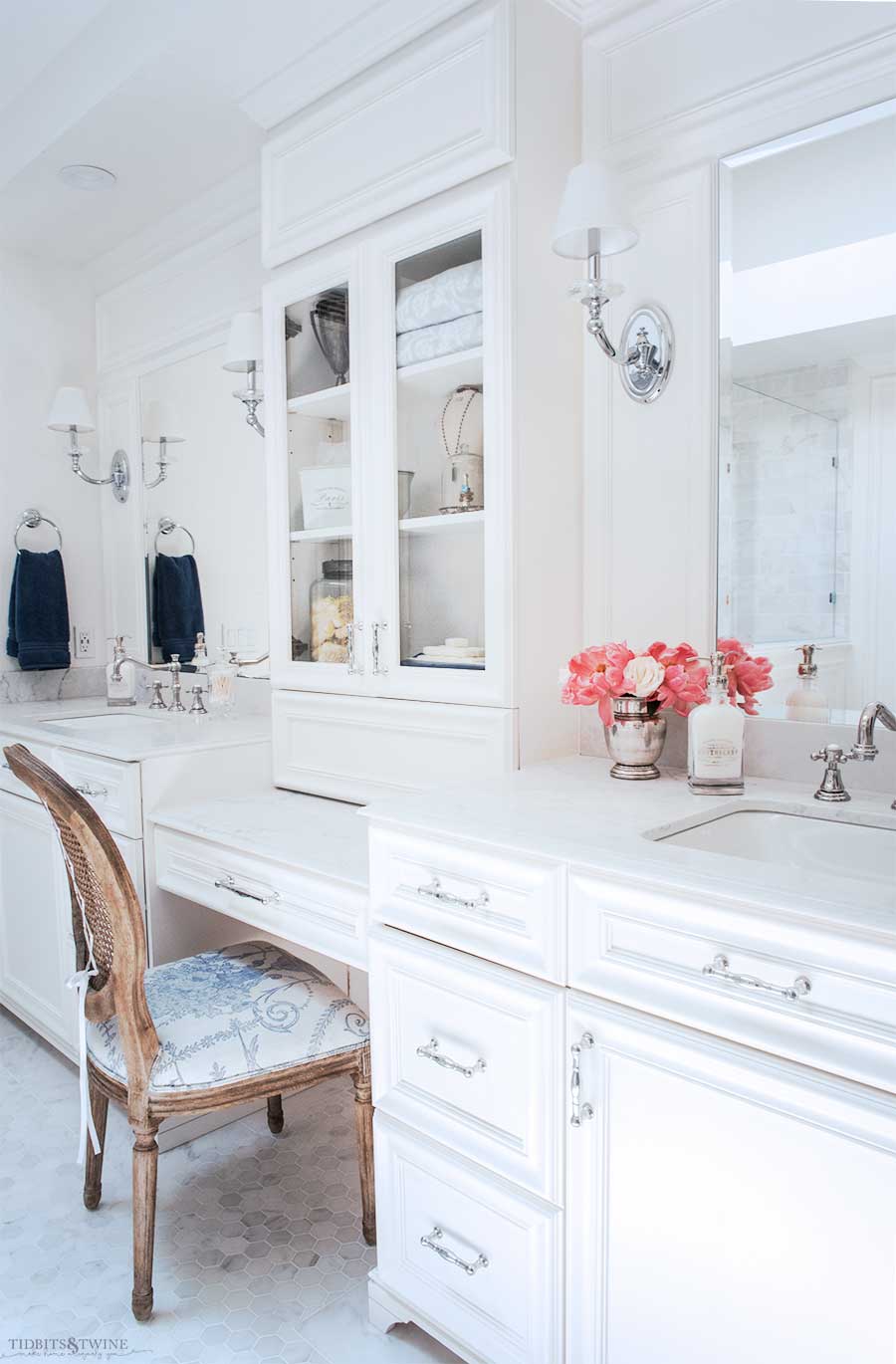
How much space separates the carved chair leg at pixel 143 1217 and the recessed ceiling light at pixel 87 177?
96.2 inches

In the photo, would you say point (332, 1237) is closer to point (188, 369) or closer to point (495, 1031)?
point (495, 1031)

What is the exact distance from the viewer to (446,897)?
138 centimetres

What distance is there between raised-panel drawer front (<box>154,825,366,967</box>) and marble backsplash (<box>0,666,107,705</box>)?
154 centimetres

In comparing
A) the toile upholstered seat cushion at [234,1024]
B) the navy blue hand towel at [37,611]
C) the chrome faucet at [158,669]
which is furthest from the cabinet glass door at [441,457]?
the navy blue hand towel at [37,611]

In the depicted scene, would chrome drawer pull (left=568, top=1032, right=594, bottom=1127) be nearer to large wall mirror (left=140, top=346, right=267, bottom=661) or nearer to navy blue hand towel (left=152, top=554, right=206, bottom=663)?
large wall mirror (left=140, top=346, right=267, bottom=661)

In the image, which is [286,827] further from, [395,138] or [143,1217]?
[395,138]

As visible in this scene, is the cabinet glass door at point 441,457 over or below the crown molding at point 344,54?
below

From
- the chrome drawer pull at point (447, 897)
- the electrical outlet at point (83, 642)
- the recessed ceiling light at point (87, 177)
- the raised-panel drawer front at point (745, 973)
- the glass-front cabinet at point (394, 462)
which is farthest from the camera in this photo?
the electrical outlet at point (83, 642)

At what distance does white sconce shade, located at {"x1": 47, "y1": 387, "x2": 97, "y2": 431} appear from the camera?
322cm

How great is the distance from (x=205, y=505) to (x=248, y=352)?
56cm

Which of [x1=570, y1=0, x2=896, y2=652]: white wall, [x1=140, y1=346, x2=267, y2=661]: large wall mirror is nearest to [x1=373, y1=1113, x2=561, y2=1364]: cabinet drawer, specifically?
[x1=570, y1=0, x2=896, y2=652]: white wall

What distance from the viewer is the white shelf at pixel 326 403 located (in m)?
2.07

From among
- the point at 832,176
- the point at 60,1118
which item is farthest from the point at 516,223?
the point at 60,1118

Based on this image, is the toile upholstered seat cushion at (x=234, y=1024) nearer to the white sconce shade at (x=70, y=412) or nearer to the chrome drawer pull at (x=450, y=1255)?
the chrome drawer pull at (x=450, y=1255)
